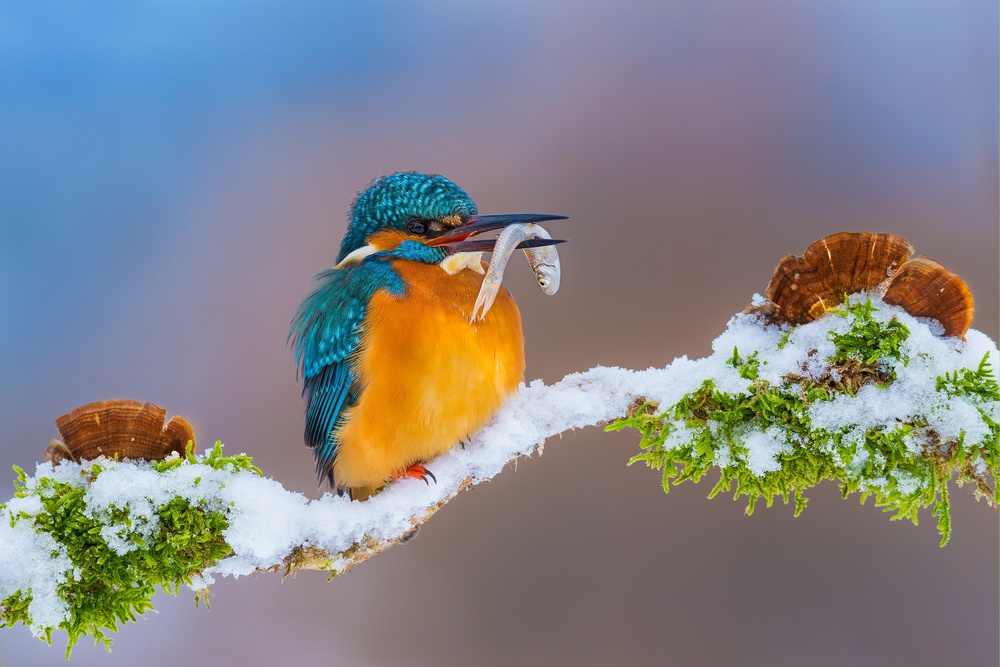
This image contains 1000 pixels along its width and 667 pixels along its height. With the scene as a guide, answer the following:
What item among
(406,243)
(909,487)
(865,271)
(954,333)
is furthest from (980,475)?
(406,243)

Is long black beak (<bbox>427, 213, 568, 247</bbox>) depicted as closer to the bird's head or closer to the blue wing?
the bird's head

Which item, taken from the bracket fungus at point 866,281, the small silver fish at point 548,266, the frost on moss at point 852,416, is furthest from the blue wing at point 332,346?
the bracket fungus at point 866,281

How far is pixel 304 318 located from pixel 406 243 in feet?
0.99

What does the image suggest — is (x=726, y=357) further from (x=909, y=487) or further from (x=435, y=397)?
(x=435, y=397)

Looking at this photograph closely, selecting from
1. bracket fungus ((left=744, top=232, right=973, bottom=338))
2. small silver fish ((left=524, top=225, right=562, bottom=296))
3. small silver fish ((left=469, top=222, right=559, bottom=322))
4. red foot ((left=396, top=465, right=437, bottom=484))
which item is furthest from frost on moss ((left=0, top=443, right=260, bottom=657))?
bracket fungus ((left=744, top=232, right=973, bottom=338))

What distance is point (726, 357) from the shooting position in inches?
50.8

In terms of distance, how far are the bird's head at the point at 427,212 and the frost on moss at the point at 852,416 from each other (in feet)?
2.00

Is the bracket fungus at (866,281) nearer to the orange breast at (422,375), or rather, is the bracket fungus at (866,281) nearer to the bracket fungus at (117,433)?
the orange breast at (422,375)

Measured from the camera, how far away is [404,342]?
1.60 m

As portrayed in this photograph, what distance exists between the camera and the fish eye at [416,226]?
1.74 metres

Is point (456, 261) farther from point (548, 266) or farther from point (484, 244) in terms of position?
point (548, 266)

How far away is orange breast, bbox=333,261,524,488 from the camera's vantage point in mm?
1575

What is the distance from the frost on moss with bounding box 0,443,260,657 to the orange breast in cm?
45

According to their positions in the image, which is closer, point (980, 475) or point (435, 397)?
point (980, 475)
